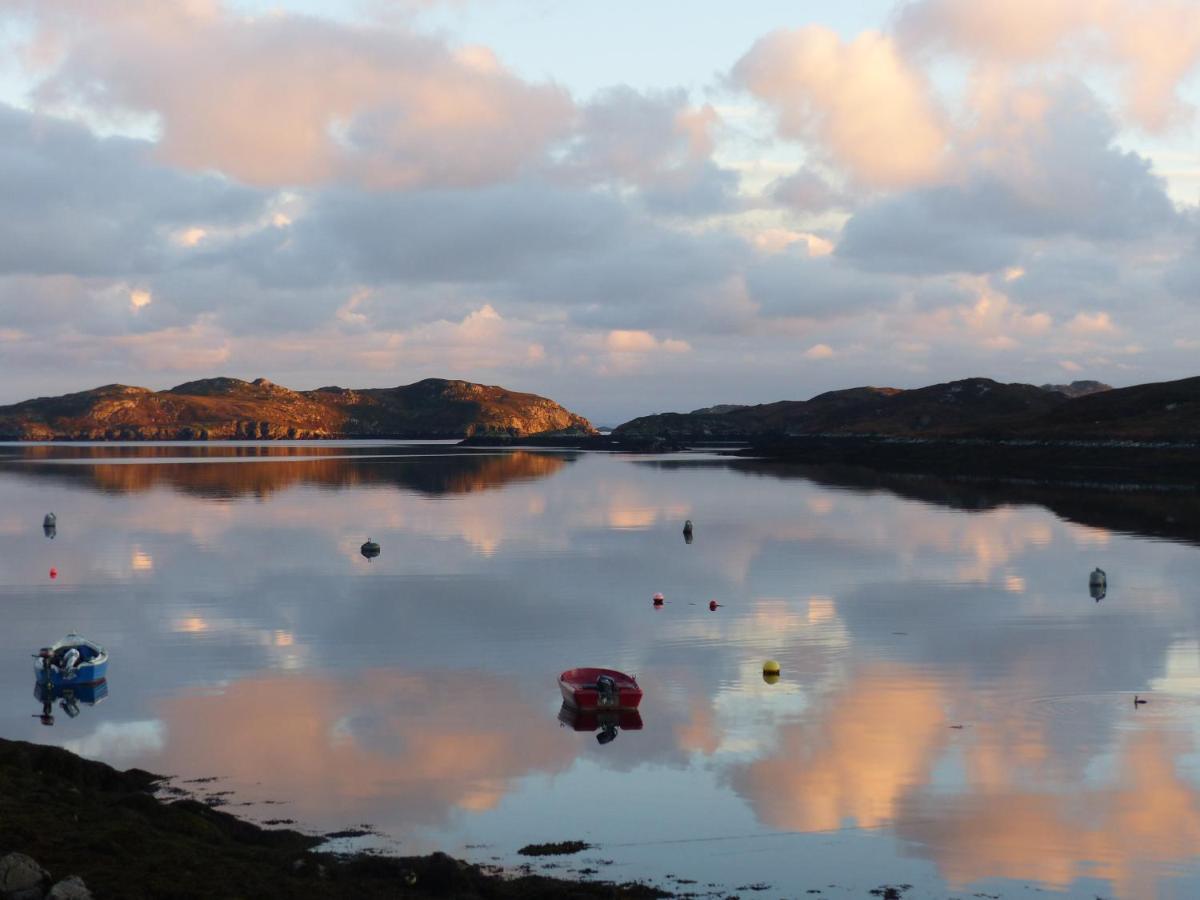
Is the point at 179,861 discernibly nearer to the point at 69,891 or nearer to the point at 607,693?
the point at 69,891

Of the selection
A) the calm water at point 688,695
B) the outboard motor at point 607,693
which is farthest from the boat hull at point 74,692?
the outboard motor at point 607,693

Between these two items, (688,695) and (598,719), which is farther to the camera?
(688,695)

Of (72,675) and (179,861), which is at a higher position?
(179,861)

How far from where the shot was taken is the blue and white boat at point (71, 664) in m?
43.0

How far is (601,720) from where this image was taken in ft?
129

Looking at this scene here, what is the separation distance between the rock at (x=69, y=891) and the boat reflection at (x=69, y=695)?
72.7 ft

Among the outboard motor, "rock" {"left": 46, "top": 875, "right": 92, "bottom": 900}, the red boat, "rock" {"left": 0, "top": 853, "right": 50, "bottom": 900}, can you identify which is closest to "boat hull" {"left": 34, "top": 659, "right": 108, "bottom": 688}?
→ the red boat

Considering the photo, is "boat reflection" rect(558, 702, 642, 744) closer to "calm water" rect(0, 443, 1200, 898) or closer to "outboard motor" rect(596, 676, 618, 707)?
"outboard motor" rect(596, 676, 618, 707)

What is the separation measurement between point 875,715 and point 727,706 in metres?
5.27

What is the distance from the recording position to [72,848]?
900 inches

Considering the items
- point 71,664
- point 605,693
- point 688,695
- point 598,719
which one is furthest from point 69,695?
point 688,695

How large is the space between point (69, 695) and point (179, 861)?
74.0 ft

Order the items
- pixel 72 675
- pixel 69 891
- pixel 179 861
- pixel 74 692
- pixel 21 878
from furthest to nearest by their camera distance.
Result: pixel 72 675 < pixel 74 692 < pixel 179 861 < pixel 21 878 < pixel 69 891

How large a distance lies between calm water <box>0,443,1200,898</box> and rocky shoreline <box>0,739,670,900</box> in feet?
6.32
